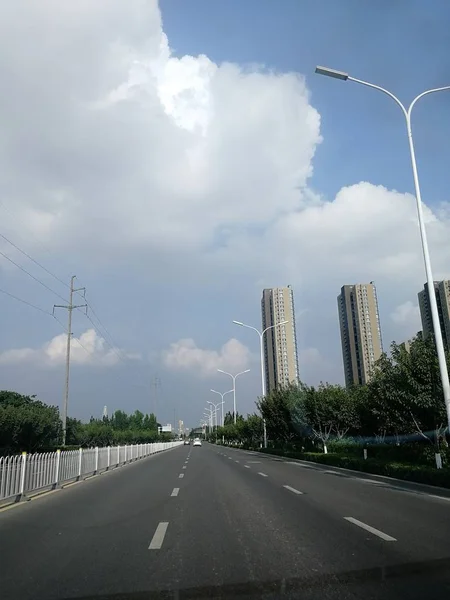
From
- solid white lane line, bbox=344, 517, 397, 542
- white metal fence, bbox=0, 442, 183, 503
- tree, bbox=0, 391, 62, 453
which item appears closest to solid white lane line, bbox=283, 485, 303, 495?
solid white lane line, bbox=344, 517, 397, 542

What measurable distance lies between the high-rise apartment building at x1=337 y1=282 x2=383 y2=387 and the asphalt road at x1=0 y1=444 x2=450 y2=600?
3741 cm

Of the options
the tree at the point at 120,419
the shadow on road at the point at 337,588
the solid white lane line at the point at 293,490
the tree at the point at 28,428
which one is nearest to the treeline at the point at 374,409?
the solid white lane line at the point at 293,490

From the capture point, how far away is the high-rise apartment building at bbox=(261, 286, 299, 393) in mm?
59938

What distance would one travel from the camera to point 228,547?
7.33 metres

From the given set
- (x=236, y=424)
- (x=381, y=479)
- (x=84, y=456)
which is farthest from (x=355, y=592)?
(x=236, y=424)

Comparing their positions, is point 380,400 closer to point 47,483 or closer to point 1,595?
point 47,483

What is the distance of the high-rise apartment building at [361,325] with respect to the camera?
49.8 metres

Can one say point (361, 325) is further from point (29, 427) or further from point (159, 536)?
point (159, 536)

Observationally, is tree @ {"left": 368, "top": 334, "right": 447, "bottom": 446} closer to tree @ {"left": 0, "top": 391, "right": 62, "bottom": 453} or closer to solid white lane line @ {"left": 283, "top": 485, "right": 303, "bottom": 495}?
solid white lane line @ {"left": 283, "top": 485, "right": 303, "bottom": 495}

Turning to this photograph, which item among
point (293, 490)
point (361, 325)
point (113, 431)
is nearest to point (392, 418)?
point (293, 490)

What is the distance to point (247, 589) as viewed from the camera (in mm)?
5289

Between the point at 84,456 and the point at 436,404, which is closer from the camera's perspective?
the point at 436,404

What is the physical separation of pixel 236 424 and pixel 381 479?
69.7 m

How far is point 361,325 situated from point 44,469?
128 feet
